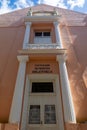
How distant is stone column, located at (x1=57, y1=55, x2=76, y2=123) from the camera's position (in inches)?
271

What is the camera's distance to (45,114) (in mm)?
7770

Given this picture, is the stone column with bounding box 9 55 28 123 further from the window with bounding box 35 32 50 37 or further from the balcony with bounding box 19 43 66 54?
the window with bounding box 35 32 50 37

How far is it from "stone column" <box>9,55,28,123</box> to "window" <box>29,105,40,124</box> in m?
0.89

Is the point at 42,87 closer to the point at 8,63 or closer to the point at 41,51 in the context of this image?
the point at 41,51

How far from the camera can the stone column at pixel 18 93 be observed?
6785mm

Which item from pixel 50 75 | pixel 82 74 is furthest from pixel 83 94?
pixel 50 75

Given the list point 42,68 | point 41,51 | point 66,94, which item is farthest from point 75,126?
point 41,51

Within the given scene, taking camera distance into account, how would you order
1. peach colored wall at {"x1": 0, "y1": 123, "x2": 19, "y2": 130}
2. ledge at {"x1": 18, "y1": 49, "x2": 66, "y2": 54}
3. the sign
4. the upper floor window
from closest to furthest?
peach colored wall at {"x1": 0, "y1": 123, "x2": 19, "y2": 130}, the sign, ledge at {"x1": 18, "y1": 49, "x2": 66, "y2": 54}, the upper floor window

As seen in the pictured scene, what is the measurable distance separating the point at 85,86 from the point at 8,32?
6736mm

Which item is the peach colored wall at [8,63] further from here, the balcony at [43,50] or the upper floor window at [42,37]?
the upper floor window at [42,37]

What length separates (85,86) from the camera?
8461 millimetres

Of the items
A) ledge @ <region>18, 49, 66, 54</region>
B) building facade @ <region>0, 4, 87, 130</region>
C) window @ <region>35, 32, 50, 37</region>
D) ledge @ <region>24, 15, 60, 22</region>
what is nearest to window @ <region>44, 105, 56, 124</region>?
building facade @ <region>0, 4, 87, 130</region>

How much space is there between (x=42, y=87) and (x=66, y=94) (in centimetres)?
161

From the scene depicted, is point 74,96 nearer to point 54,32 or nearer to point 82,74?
point 82,74
